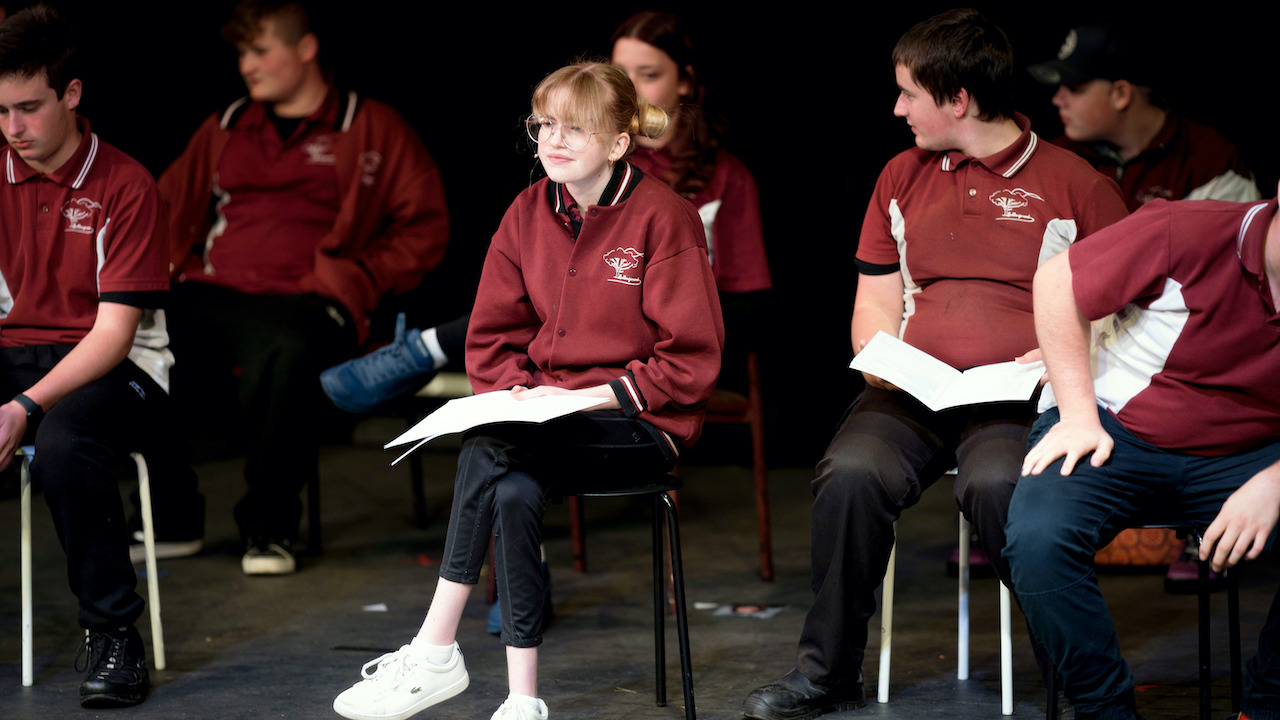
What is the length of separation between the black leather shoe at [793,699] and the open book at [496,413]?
0.61 meters

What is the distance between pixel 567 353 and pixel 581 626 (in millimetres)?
849

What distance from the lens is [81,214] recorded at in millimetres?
2727

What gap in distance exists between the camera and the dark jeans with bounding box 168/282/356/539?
3383mm

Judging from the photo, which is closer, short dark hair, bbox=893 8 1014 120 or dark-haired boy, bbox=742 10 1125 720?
dark-haired boy, bbox=742 10 1125 720

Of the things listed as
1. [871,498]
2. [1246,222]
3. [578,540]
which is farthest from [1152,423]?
[578,540]

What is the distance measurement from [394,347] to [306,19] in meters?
1.16

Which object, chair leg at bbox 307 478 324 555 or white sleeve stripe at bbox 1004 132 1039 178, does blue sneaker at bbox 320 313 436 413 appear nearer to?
chair leg at bbox 307 478 324 555

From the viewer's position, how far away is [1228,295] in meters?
2.00

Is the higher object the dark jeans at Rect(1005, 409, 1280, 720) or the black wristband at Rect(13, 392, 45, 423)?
the black wristband at Rect(13, 392, 45, 423)

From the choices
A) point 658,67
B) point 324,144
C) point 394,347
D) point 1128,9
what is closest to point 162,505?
point 394,347

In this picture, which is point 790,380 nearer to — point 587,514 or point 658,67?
point 587,514

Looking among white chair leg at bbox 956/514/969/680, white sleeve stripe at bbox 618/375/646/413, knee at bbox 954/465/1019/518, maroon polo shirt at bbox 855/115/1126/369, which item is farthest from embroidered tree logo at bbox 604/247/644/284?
white chair leg at bbox 956/514/969/680

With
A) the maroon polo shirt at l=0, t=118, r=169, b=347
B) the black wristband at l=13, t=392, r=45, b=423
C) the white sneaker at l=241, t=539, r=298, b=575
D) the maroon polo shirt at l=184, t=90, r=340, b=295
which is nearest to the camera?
the black wristband at l=13, t=392, r=45, b=423

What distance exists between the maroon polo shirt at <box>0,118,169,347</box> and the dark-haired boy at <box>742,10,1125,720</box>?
146 centimetres
